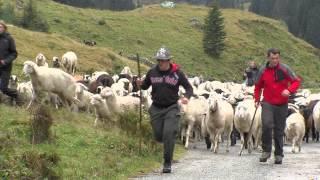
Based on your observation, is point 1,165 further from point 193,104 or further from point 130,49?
point 130,49

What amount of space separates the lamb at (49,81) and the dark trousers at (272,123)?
654 cm

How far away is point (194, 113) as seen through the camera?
20812mm

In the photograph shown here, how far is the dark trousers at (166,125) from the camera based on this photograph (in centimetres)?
1264

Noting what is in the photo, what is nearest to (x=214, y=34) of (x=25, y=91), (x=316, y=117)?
(x=316, y=117)

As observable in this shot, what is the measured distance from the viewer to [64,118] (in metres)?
17.5

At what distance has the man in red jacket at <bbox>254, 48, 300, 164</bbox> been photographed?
14.5 meters

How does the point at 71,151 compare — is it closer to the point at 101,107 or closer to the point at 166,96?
the point at 166,96

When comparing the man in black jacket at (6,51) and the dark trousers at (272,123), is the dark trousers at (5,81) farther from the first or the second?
the dark trousers at (272,123)

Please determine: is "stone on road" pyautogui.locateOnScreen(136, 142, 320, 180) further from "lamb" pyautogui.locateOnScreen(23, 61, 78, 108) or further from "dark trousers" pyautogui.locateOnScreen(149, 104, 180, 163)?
"lamb" pyautogui.locateOnScreen(23, 61, 78, 108)

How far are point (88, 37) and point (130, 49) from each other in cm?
509

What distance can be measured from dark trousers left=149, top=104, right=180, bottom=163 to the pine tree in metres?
69.5

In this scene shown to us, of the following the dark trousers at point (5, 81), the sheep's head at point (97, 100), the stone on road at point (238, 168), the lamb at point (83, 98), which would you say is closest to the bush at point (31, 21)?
the lamb at point (83, 98)

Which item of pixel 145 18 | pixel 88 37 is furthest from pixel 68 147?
pixel 145 18

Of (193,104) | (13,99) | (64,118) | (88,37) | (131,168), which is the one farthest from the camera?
(88,37)
